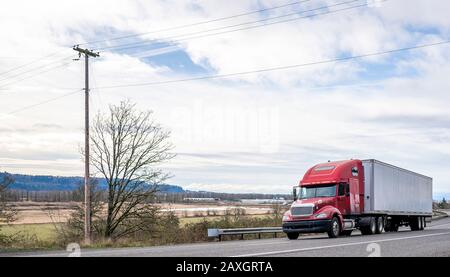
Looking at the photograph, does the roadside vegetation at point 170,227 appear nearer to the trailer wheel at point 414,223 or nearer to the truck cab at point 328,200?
the truck cab at point 328,200

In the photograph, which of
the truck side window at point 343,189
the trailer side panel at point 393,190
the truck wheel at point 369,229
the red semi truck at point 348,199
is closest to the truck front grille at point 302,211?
the red semi truck at point 348,199

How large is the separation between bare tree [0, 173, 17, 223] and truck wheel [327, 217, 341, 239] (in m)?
24.3

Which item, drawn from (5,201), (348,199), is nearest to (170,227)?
(5,201)

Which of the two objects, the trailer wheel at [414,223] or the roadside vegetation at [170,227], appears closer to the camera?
the roadside vegetation at [170,227]

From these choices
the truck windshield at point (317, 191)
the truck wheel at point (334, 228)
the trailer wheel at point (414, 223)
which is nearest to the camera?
the truck wheel at point (334, 228)

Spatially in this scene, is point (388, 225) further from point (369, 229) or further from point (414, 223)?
point (369, 229)

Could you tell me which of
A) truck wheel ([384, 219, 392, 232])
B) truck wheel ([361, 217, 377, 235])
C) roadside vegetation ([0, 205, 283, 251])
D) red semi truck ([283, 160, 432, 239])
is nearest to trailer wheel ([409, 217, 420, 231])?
red semi truck ([283, 160, 432, 239])

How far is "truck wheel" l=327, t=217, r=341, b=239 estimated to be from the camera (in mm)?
24394

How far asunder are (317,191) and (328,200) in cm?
84

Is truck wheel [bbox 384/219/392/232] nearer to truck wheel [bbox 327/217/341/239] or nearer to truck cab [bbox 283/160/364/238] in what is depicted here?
truck cab [bbox 283/160/364/238]

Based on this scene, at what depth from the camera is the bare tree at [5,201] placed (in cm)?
3869

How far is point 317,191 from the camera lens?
26109 millimetres

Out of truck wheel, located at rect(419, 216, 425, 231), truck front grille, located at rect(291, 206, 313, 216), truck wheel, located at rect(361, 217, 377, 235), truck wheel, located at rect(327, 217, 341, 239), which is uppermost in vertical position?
truck front grille, located at rect(291, 206, 313, 216)
